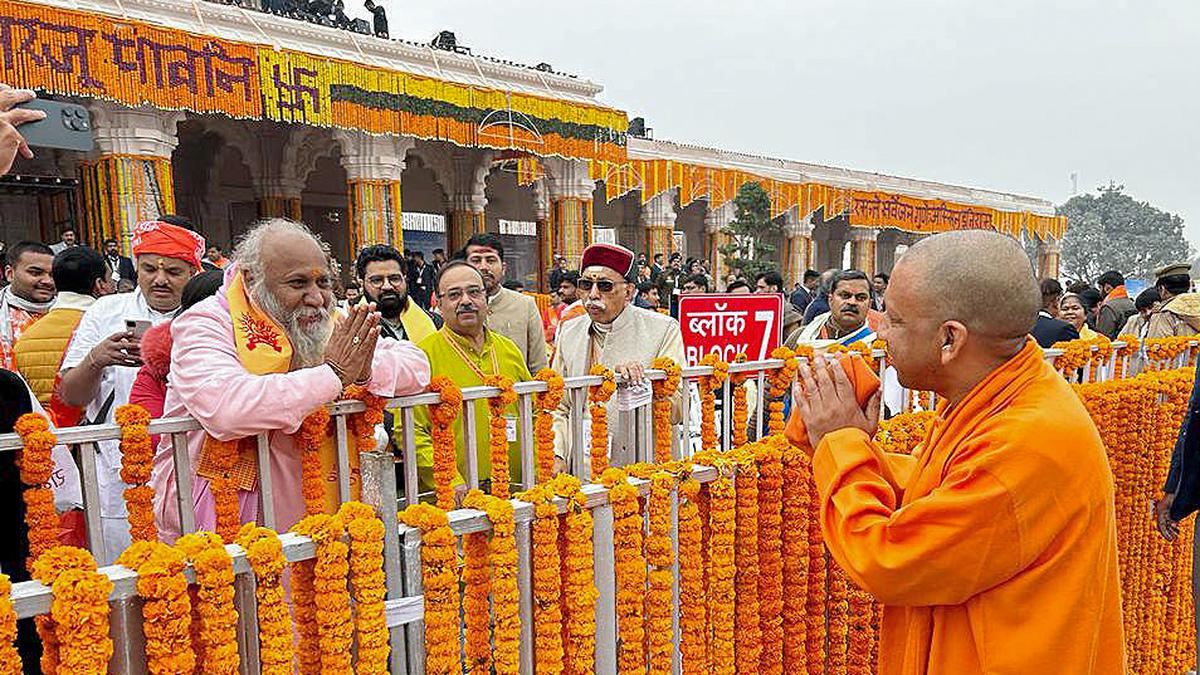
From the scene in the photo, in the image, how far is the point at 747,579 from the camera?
7.16ft

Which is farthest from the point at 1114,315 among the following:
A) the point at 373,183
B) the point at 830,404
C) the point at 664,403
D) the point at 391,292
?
the point at 373,183

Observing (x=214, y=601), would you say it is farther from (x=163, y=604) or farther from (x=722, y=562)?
(x=722, y=562)

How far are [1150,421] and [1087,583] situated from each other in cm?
241

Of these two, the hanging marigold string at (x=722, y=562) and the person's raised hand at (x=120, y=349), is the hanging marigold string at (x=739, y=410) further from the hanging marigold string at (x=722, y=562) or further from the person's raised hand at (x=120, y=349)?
the person's raised hand at (x=120, y=349)

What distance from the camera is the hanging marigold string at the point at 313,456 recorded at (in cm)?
200

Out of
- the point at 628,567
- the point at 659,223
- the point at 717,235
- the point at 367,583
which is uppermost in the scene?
the point at 659,223

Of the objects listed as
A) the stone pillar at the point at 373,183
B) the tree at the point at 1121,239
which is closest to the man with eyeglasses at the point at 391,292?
the stone pillar at the point at 373,183

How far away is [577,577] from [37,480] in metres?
1.26

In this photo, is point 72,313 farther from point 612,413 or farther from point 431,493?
point 612,413

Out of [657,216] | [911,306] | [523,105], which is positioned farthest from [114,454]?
[657,216]

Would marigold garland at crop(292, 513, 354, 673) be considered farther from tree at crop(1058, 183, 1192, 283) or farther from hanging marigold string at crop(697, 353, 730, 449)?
tree at crop(1058, 183, 1192, 283)

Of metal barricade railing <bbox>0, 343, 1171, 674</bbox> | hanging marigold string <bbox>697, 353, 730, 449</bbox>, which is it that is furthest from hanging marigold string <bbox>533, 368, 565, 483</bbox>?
hanging marigold string <bbox>697, 353, 730, 449</bbox>

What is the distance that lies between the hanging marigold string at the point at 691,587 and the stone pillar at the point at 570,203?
47.4ft

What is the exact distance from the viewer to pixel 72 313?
3182 mm
